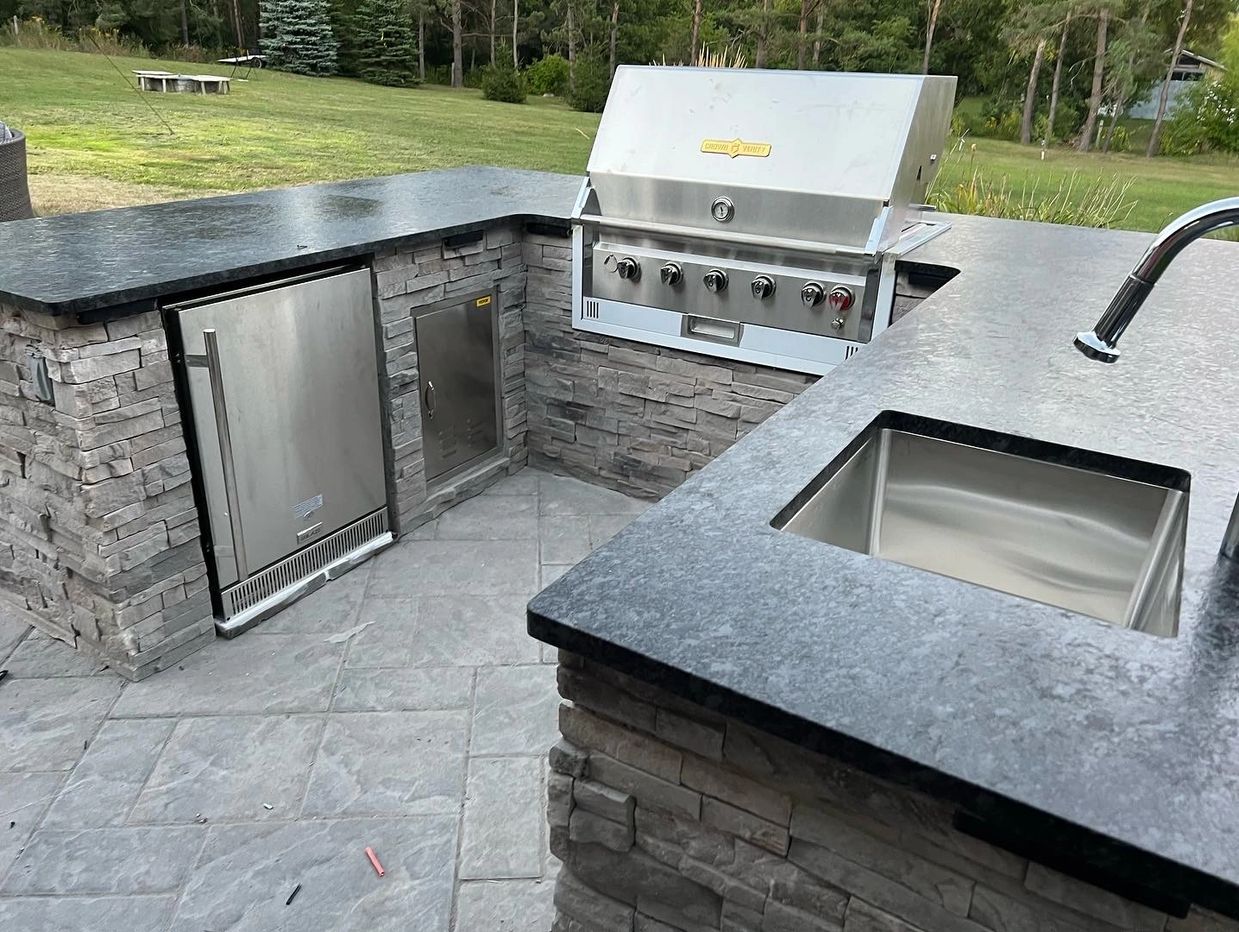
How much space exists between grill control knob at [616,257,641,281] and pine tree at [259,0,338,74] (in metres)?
4.34

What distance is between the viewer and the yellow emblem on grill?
290 cm

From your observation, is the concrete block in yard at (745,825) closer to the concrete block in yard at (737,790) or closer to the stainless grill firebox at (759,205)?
the concrete block in yard at (737,790)

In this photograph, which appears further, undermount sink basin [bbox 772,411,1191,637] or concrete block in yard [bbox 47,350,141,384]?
concrete block in yard [bbox 47,350,141,384]

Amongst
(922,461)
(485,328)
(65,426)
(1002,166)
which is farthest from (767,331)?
(1002,166)

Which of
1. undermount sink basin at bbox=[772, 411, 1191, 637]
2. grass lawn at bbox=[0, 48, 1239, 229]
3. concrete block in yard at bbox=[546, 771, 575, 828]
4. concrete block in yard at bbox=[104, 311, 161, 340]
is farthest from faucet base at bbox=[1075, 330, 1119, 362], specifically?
grass lawn at bbox=[0, 48, 1239, 229]

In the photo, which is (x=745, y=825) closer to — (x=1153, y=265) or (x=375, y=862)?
(x=1153, y=265)

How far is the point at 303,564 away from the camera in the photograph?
293cm

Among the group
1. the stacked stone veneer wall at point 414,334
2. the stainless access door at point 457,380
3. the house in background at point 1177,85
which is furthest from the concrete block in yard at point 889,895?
the house in background at point 1177,85

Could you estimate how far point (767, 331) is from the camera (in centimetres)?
308

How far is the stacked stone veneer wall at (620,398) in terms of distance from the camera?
3.29m

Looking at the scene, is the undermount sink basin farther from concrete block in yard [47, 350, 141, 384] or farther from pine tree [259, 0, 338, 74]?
pine tree [259, 0, 338, 74]

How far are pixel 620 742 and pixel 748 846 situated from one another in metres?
0.17

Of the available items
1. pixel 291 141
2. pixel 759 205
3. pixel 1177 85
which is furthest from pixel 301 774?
pixel 1177 85

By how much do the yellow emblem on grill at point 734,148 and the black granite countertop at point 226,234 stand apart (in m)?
0.68
